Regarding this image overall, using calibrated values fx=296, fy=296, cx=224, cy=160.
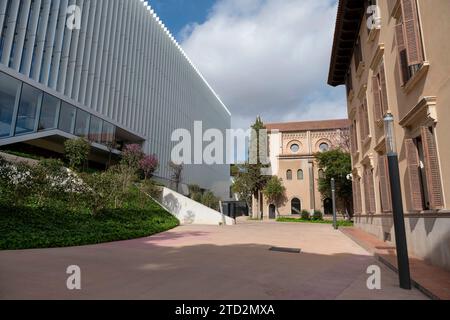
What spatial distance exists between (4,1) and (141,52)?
567 inches

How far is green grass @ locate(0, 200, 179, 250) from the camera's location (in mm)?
8781

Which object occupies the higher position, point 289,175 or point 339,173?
point 289,175

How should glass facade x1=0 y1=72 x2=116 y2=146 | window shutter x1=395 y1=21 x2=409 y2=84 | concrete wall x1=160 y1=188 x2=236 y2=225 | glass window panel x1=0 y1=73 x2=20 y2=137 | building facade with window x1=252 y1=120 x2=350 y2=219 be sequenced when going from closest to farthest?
window shutter x1=395 y1=21 x2=409 y2=84 → glass window panel x1=0 y1=73 x2=20 y2=137 → glass facade x1=0 y1=72 x2=116 y2=146 → concrete wall x1=160 y1=188 x2=236 y2=225 → building facade with window x1=252 y1=120 x2=350 y2=219

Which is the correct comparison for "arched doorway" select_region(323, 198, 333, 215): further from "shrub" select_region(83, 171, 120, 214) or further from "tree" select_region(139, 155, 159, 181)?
"shrub" select_region(83, 171, 120, 214)

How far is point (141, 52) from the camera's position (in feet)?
103

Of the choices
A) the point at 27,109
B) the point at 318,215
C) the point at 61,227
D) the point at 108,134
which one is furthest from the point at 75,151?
the point at 318,215

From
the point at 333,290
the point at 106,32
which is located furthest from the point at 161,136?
the point at 333,290

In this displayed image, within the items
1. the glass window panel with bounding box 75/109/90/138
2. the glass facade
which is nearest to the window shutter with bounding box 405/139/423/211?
the glass facade

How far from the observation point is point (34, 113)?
61.9 feet

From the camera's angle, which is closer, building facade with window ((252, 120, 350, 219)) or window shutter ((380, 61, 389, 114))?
window shutter ((380, 61, 389, 114))

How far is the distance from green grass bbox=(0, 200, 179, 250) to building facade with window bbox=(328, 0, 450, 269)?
1002cm

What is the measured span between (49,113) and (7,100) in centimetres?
273

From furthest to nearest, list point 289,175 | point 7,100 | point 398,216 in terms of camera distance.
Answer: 1. point 289,175
2. point 7,100
3. point 398,216

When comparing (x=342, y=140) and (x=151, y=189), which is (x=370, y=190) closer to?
(x=151, y=189)
